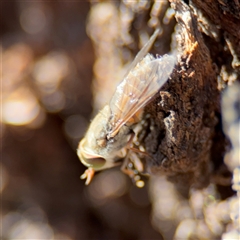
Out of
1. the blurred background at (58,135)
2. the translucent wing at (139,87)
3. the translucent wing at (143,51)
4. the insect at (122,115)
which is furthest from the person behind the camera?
the blurred background at (58,135)

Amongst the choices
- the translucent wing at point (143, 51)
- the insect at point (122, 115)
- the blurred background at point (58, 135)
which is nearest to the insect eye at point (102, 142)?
the insect at point (122, 115)

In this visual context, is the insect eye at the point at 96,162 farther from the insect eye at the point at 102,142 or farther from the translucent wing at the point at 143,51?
the translucent wing at the point at 143,51

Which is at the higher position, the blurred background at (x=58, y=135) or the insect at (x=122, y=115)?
the insect at (x=122, y=115)

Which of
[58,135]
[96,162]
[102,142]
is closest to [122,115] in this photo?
[102,142]

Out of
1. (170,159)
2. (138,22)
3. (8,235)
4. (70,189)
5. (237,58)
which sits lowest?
(8,235)

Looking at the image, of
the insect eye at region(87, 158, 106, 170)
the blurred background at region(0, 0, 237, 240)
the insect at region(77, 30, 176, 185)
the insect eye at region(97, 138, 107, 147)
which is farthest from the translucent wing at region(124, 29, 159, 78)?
the blurred background at region(0, 0, 237, 240)

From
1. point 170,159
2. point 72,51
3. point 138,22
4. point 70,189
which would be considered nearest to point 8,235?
point 70,189

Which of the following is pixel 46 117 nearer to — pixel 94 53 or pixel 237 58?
pixel 94 53
